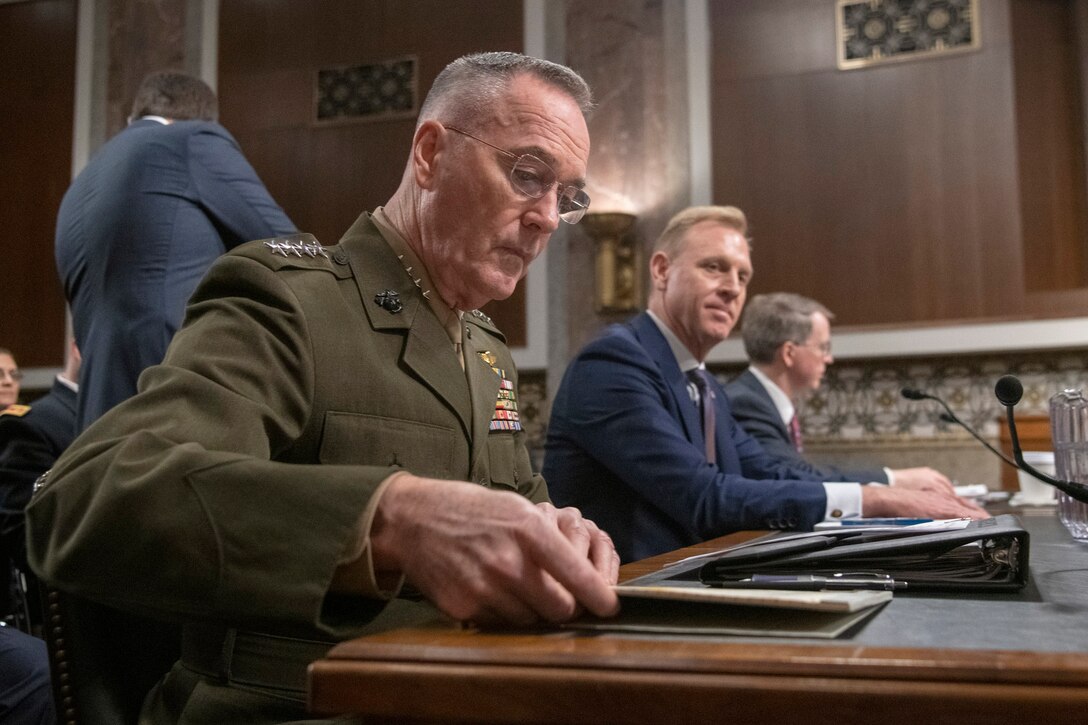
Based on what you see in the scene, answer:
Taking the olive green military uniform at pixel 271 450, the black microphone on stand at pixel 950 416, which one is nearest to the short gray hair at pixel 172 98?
the olive green military uniform at pixel 271 450

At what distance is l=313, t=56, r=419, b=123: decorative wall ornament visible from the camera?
249 inches

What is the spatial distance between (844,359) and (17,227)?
209 inches

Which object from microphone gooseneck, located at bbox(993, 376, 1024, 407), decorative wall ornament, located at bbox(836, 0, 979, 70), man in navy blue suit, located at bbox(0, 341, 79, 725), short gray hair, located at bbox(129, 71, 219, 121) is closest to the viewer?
microphone gooseneck, located at bbox(993, 376, 1024, 407)

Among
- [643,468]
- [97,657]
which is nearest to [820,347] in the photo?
[643,468]

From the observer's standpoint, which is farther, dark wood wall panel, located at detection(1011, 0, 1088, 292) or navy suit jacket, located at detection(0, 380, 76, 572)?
dark wood wall panel, located at detection(1011, 0, 1088, 292)

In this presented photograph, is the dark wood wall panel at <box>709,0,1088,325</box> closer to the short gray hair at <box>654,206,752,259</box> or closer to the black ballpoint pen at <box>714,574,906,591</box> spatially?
the short gray hair at <box>654,206,752,259</box>

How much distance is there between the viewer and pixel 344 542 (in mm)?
832

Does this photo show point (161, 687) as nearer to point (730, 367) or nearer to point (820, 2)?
point (730, 367)

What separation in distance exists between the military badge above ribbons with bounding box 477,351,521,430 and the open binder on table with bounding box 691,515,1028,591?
595 millimetres

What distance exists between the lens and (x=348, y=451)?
125 centimetres

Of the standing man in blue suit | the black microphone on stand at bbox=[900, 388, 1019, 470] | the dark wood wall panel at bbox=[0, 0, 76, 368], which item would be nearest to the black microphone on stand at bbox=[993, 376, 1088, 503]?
the black microphone on stand at bbox=[900, 388, 1019, 470]

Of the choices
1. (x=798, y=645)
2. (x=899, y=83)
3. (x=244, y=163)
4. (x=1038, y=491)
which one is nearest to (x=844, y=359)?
(x=899, y=83)

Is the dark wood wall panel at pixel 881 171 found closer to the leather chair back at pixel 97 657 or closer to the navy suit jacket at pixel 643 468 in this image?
the navy suit jacket at pixel 643 468

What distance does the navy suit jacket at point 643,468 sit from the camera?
2199mm
